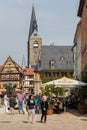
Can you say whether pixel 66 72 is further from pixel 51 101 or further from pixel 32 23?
pixel 51 101

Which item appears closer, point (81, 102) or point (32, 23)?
point (81, 102)

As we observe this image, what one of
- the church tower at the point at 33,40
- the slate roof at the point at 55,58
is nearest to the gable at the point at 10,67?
the slate roof at the point at 55,58

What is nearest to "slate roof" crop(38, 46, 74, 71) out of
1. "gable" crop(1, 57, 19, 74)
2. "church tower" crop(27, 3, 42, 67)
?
"gable" crop(1, 57, 19, 74)

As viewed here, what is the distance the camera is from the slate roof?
126 meters

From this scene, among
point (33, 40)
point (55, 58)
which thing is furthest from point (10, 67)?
point (33, 40)

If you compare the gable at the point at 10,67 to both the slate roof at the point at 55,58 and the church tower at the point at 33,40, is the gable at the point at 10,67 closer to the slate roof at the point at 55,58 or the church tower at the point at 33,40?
the slate roof at the point at 55,58

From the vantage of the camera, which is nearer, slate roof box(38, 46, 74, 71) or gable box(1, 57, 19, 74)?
gable box(1, 57, 19, 74)

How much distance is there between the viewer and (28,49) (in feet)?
562

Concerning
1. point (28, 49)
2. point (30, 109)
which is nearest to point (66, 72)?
point (28, 49)

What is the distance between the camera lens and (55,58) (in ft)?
421

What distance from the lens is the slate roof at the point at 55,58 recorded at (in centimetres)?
12575

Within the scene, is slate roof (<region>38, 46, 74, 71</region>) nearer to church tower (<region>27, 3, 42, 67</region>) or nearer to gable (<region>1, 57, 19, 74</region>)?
gable (<region>1, 57, 19, 74</region>)

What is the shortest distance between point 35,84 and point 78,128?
106922mm

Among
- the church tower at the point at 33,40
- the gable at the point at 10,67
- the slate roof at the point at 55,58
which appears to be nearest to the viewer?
the gable at the point at 10,67
